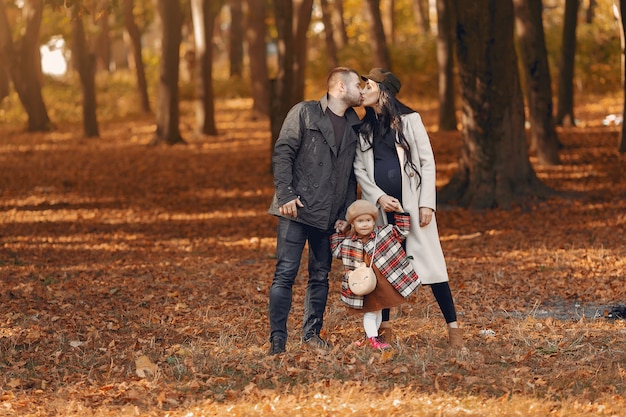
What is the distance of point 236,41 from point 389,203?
108ft

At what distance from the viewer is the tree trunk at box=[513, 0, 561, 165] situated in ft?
63.4

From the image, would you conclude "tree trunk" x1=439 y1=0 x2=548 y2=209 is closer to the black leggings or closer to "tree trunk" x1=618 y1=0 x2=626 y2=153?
"tree trunk" x1=618 y1=0 x2=626 y2=153

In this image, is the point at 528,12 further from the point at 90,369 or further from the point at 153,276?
the point at 90,369

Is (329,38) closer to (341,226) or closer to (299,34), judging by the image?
(299,34)

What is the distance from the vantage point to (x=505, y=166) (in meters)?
15.6

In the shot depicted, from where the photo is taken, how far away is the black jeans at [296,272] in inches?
285

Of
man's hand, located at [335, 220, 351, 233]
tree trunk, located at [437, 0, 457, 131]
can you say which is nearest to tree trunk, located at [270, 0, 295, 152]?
tree trunk, located at [437, 0, 457, 131]

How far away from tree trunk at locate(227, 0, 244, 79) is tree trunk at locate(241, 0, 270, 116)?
5.61 metres

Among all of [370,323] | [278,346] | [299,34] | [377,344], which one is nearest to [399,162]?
[370,323]

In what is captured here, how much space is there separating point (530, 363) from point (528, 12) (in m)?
13.5

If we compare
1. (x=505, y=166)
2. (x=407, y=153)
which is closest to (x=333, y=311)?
(x=407, y=153)

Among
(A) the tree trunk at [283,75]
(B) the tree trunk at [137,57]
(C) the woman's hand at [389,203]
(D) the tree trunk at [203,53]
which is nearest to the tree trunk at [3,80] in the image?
(A) the tree trunk at [283,75]

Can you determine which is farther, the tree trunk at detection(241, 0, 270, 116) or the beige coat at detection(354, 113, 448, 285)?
the tree trunk at detection(241, 0, 270, 116)

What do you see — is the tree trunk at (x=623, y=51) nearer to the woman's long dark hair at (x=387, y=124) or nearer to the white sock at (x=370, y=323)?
the woman's long dark hair at (x=387, y=124)
